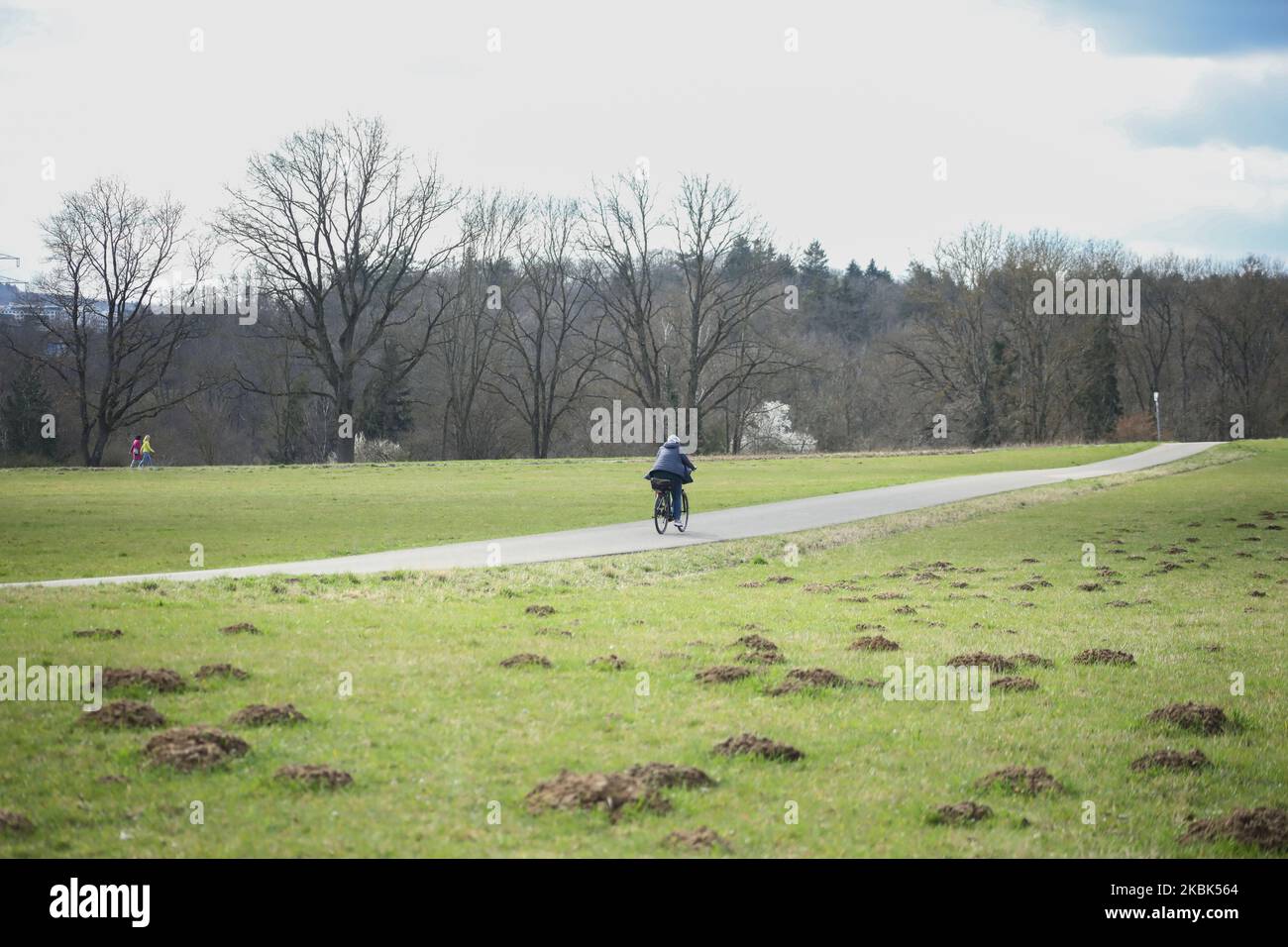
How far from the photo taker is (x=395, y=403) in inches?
3199

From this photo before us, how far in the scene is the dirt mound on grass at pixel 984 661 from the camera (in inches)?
430

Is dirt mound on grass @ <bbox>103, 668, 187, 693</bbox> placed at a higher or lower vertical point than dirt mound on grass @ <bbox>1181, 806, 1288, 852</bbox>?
higher

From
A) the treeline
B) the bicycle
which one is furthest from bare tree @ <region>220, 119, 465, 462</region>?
the bicycle

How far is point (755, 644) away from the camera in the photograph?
11430 mm

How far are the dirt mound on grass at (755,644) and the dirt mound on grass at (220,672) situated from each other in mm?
4664

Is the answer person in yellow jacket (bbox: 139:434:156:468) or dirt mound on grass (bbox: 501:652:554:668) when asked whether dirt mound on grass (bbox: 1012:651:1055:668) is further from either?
person in yellow jacket (bbox: 139:434:156:468)

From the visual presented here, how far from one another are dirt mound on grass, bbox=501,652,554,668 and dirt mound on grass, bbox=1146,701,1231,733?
200 inches

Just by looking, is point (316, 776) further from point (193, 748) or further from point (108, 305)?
point (108, 305)

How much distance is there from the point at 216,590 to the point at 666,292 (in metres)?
77.0

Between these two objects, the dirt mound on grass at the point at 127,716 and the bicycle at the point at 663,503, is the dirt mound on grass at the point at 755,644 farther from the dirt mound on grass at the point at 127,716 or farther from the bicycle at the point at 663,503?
the bicycle at the point at 663,503

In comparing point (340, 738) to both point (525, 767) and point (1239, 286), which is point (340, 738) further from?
point (1239, 286)

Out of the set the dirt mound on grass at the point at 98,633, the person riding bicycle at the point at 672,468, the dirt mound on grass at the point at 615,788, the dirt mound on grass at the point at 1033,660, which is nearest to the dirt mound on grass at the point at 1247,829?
the dirt mound on grass at the point at 615,788

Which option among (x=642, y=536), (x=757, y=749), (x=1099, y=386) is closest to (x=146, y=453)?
(x=642, y=536)

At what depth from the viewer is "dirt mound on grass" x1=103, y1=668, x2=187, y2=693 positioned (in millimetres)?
8883
